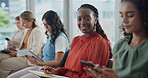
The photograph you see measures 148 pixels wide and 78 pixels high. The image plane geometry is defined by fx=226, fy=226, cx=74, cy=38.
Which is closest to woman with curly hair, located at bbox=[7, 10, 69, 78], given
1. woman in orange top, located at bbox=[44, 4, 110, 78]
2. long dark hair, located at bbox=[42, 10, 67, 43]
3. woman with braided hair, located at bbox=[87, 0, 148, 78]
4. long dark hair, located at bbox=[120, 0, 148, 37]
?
long dark hair, located at bbox=[42, 10, 67, 43]

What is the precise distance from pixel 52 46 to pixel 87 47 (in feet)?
2.34

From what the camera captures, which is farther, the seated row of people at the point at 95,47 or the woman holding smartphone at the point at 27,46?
the woman holding smartphone at the point at 27,46

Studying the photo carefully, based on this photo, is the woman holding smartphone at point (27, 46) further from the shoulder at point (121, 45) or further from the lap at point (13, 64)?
the shoulder at point (121, 45)

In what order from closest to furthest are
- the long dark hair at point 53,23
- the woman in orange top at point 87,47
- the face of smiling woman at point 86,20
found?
the woman in orange top at point 87,47 < the face of smiling woman at point 86,20 < the long dark hair at point 53,23

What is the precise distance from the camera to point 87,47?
74.4 inches

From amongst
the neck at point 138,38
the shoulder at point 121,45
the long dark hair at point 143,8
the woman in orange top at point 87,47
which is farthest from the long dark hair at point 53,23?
the long dark hair at point 143,8

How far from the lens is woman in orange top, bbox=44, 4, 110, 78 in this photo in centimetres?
181

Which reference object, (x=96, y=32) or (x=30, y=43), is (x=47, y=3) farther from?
(x=96, y=32)

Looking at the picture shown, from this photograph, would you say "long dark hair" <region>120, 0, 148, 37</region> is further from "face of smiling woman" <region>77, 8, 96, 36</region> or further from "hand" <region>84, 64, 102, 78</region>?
"face of smiling woman" <region>77, 8, 96, 36</region>

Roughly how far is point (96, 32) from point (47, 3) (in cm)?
248

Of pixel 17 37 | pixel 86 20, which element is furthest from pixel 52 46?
pixel 17 37

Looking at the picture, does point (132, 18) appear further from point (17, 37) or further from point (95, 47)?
point (17, 37)

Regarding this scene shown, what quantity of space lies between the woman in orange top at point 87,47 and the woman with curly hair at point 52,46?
0.34 m

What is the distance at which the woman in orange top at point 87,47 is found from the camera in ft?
5.94
